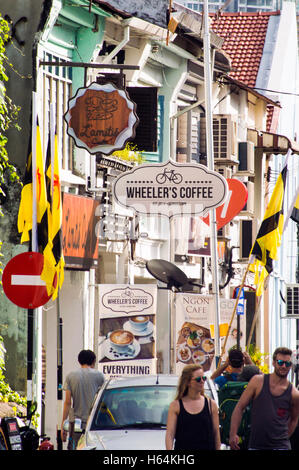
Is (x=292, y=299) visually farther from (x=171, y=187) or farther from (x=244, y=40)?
(x=171, y=187)

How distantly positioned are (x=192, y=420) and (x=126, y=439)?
1.65 meters

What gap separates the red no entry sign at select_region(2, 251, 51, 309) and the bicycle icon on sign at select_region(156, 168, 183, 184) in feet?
18.5

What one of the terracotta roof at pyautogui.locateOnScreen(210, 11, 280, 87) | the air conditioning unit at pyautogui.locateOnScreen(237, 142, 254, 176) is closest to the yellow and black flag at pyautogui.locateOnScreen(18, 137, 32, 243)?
the air conditioning unit at pyautogui.locateOnScreen(237, 142, 254, 176)

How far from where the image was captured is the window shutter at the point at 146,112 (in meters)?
23.1

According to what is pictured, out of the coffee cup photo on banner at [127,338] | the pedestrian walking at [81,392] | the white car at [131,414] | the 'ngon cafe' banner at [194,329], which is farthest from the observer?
the 'ngon cafe' banner at [194,329]

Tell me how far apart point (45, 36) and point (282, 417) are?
10351mm

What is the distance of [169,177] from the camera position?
18828mm

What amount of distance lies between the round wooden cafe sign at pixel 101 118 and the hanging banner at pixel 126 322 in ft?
7.76

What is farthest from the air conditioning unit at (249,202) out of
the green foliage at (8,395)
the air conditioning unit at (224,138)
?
the green foliage at (8,395)

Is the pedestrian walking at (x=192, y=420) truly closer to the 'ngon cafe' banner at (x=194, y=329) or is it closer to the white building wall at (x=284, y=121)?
the 'ngon cafe' banner at (x=194, y=329)

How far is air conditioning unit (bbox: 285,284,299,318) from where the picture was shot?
41906 mm

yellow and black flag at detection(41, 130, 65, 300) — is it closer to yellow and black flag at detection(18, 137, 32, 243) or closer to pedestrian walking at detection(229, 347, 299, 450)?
yellow and black flag at detection(18, 137, 32, 243)

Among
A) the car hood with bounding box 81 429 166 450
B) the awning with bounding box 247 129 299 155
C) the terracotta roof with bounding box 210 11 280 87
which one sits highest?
the terracotta roof with bounding box 210 11 280 87

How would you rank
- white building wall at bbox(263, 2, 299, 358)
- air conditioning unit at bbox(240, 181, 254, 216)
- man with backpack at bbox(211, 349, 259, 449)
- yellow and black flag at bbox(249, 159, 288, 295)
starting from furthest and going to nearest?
1. white building wall at bbox(263, 2, 299, 358)
2. air conditioning unit at bbox(240, 181, 254, 216)
3. yellow and black flag at bbox(249, 159, 288, 295)
4. man with backpack at bbox(211, 349, 259, 449)
